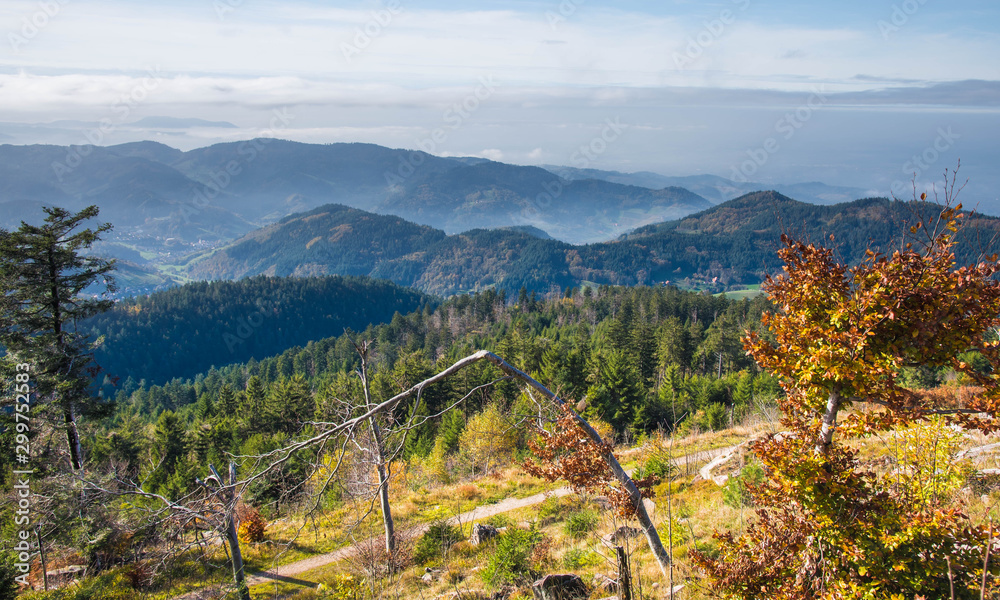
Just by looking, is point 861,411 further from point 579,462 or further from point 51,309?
point 51,309

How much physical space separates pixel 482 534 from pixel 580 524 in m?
2.93

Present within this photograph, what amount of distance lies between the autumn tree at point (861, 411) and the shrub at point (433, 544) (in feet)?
34.0

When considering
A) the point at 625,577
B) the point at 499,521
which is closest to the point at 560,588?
the point at 625,577

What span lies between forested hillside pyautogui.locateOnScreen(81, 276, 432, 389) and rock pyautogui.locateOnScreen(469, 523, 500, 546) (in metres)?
179

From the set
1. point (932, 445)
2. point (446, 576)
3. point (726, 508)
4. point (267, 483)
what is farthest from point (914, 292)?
point (446, 576)

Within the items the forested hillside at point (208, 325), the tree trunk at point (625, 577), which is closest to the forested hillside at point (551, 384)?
the tree trunk at point (625, 577)

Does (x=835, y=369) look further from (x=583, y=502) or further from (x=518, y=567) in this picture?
(x=583, y=502)

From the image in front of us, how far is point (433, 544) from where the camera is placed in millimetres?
13852

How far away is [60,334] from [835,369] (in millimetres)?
20531

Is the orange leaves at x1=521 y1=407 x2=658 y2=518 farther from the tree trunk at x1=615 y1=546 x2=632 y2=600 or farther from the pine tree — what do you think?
the pine tree

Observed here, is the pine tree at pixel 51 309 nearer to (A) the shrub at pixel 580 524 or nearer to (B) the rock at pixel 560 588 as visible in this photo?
(A) the shrub at pixel 580 524

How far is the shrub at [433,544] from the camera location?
1365 centimetres

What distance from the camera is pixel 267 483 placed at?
4.41 meters

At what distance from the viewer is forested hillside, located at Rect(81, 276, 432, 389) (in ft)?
531
